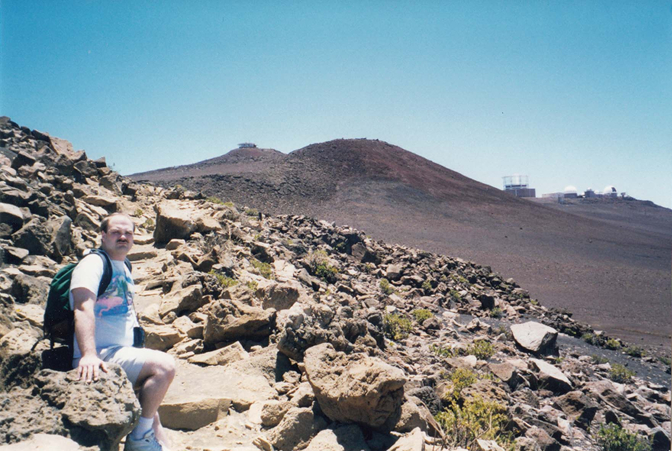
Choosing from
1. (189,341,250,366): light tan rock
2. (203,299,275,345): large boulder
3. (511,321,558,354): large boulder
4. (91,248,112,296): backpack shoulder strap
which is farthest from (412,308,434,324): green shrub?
(91,248,112,296): backpack shoulder strap

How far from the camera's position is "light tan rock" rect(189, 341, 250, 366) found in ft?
14.3

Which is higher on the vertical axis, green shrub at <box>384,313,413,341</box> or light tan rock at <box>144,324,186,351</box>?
light tan rock at <box>144,324,186,351</box>

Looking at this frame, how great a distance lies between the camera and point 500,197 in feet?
149

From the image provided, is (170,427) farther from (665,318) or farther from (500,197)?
(500,197)

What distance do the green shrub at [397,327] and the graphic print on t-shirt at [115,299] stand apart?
695cm

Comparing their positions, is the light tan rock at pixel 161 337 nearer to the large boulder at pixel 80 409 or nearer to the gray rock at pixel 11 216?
the large boulder at pixel 80 409

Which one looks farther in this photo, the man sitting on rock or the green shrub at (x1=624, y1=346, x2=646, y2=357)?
the green shrub at (x1=624, y1=346, x2=646, y2=357)

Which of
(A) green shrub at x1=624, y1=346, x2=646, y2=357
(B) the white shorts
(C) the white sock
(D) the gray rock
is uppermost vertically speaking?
(D) the gray rock

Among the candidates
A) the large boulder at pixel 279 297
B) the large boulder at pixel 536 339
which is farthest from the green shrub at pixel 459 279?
the large boulder at pixel 279 297

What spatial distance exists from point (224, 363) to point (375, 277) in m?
11.9

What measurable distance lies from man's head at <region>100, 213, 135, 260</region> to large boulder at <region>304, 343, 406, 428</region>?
5.43 feet

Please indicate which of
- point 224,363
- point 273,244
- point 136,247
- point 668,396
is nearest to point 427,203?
point 273,244

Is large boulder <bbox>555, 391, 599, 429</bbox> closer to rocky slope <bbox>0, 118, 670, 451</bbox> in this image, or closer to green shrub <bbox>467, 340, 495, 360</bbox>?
rocky slope <bbox>0, 118, 670, 451</bbox>

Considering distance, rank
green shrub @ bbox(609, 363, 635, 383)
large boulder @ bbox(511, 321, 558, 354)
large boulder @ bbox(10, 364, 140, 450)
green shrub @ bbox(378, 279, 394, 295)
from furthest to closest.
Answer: green shrub @ bbox(378, 279, 394, 295) < large boulder @ bbox(511, 321, 558, 354) < green shrub @ bbox(609, 363, 635, 383) < large boulder @ bbox(10, 364, 140, 450)
